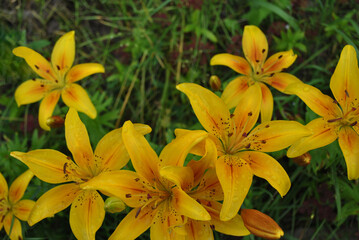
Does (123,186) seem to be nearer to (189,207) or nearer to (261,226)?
(189,207)

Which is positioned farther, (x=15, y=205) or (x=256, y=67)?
(x=256, y=67)

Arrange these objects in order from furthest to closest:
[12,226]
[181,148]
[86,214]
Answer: [12,226] → [86,214] → [181,148]

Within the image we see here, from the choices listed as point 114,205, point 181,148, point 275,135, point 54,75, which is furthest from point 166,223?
point 54,75

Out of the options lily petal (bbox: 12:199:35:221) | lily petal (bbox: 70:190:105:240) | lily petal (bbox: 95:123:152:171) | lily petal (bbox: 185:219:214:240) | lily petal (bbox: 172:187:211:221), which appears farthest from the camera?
lily petal (bbox: 12:199:35:221)

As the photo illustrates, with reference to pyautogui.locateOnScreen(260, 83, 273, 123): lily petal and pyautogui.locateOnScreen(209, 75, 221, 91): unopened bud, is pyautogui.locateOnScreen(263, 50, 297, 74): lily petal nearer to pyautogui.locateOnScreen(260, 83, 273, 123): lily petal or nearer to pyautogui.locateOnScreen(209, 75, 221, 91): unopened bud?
pyautogui.locateOnScreen(260, 83, 273, 123): lily petal

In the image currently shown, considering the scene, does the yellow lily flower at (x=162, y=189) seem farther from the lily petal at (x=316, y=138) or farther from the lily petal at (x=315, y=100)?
the lily petal at (x=315, y=100)

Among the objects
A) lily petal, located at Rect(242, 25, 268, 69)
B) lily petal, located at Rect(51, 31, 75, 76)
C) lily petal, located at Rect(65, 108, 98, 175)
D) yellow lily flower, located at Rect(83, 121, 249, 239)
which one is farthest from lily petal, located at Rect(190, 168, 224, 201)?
lily petal, located at Rect(51, 31, 75, 76)
